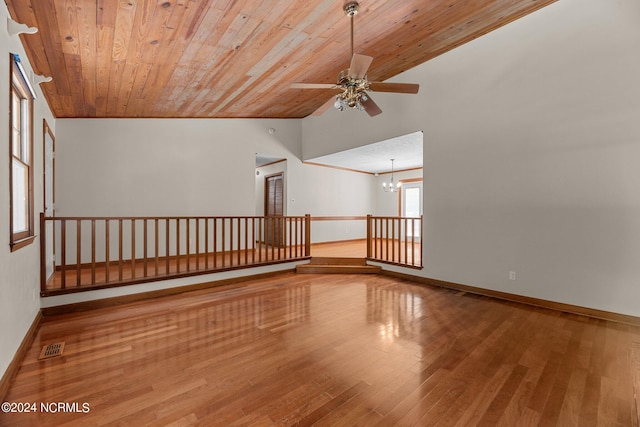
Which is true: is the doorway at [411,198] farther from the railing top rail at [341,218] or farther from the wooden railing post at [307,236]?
the wooden railing post at [307,236]

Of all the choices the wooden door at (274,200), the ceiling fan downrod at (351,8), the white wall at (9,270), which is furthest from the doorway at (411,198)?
the white wall at (9,270)

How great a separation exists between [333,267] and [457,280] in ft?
7.58

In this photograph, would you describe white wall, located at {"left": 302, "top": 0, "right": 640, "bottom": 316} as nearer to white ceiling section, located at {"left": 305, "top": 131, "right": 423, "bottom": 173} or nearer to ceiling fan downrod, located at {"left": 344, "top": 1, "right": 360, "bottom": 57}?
white ceiling section, located at {"left": 305, "top": 131, "right": 423, "bottom": 173}

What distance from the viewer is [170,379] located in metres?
2.13

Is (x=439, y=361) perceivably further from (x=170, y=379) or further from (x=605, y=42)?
(x=605, y=42)

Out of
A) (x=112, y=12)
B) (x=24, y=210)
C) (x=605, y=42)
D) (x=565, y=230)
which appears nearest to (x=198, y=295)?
(x=24, y=210)

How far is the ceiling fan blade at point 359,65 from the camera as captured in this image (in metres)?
2.63

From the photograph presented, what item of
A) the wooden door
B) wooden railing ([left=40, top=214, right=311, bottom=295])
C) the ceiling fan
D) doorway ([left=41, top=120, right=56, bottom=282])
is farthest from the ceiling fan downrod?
the wooden door

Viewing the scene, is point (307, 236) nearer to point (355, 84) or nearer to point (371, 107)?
point (371, 107)

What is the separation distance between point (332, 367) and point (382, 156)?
5.51m

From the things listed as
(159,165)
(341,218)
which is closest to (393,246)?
(341,218)

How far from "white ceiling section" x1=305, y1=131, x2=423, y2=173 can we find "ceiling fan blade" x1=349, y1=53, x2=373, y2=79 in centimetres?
244

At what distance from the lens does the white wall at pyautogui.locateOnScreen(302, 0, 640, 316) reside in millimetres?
3164

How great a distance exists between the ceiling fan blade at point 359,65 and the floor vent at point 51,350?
145 inches
